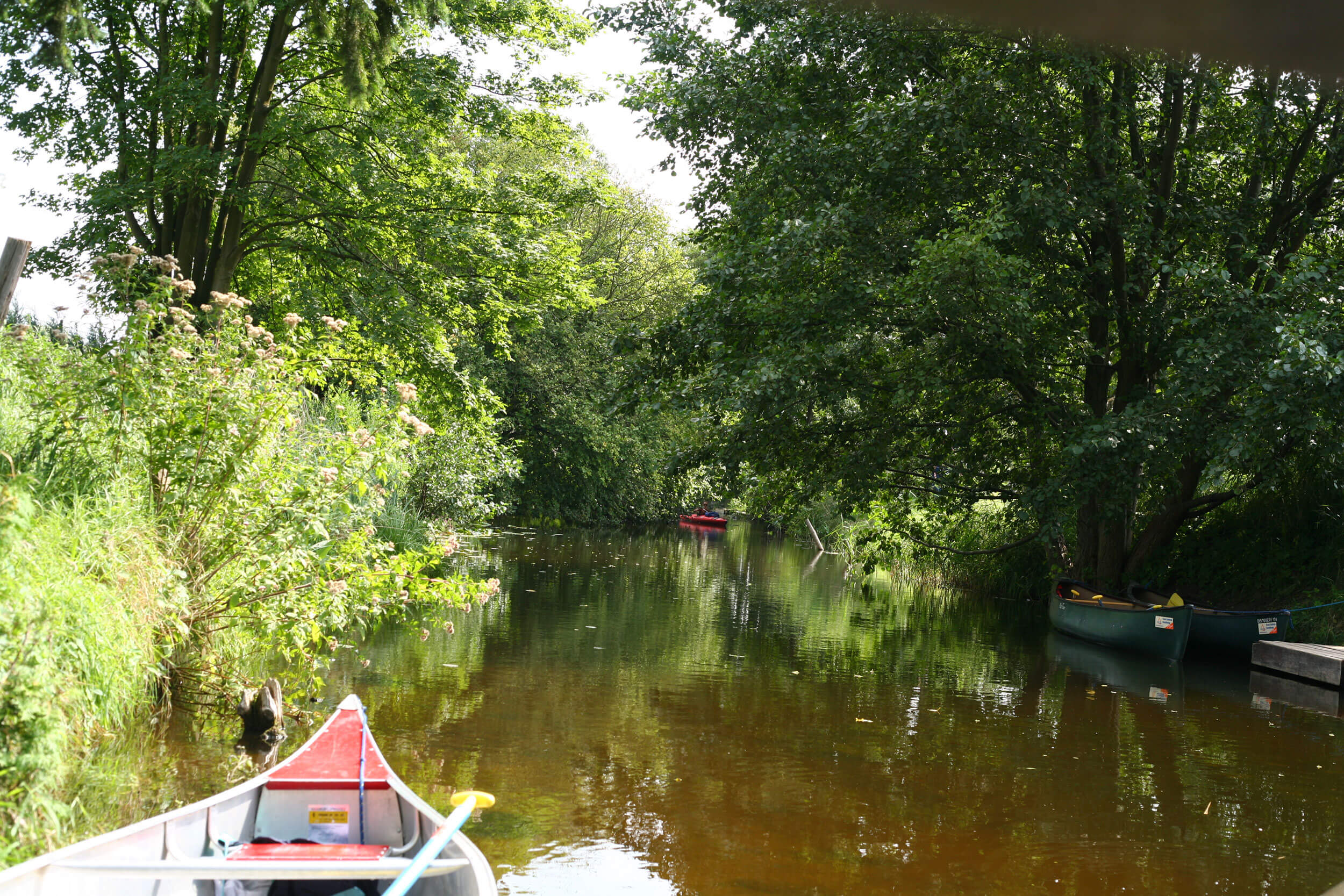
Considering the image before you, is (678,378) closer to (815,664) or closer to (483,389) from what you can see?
(483,389)

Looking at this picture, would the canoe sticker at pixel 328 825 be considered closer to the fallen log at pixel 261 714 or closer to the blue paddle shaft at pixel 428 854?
the blue paddle shaft at pixel 428 854

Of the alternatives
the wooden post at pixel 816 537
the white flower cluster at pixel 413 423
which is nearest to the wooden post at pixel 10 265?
the white flower cluster at pixel 413 423

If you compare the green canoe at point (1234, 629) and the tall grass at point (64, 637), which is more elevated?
the tall grass at point (64, 637)

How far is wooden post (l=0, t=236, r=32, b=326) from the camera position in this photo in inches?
281

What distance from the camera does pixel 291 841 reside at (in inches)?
184

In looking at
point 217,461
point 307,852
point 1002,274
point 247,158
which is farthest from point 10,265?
point 1002,274

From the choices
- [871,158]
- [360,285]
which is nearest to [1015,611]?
[871,158]

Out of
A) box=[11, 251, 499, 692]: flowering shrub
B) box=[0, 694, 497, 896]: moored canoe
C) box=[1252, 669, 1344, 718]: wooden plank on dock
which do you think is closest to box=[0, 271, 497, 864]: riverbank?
box=[11, 251, 499, 692]: flowering shrub

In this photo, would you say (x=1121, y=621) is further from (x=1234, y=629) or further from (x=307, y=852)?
(x=307, y=852)

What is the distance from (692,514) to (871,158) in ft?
111

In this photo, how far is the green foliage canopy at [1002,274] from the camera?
12.9 m

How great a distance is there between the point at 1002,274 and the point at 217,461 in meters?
9.29

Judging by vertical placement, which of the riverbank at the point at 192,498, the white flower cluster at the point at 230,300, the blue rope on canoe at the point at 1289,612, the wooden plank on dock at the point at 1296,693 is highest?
the white flower cluster at the point at 230,300

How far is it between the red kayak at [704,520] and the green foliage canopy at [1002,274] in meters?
28.4
